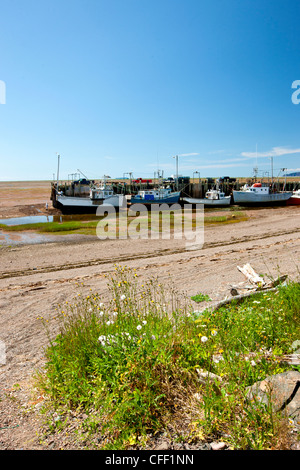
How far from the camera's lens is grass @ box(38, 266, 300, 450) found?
274cm

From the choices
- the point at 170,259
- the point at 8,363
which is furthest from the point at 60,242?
the point at 8,363

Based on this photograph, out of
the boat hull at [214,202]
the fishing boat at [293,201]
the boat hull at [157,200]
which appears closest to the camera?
the boat hull at [157,200]

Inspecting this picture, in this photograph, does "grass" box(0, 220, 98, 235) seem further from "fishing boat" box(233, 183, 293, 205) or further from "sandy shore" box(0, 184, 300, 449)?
"fishing boat" box(233, 183, 293, 205)

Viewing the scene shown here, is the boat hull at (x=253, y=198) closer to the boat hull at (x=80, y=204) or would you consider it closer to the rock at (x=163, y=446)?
the boat hull at (x=80, y=204)

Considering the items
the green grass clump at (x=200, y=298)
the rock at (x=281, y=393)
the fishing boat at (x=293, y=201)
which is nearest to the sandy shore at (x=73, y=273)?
the green grass clump at (x=200, y=298)

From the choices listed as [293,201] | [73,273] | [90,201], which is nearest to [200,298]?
[73,273]

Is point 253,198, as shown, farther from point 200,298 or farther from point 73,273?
point 200,298

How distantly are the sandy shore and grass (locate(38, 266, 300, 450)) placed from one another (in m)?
0.49

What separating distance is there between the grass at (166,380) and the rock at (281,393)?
104 mm

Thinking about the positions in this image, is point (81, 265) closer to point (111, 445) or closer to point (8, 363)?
point (8, 363)

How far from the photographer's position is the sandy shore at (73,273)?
4.07 m

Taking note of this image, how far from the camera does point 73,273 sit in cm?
1245
